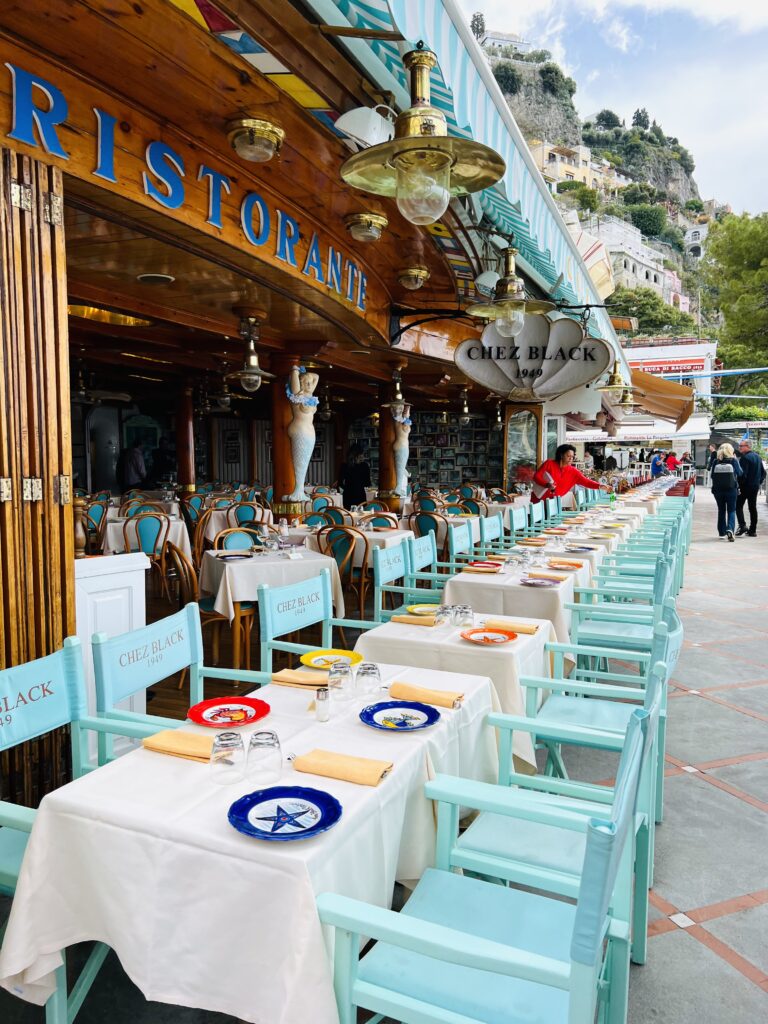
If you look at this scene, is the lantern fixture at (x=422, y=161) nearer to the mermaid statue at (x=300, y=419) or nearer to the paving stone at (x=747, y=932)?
the paving stone at (x=747, y=932)

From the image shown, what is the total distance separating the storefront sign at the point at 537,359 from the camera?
4.93m

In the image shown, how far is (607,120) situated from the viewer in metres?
96.1

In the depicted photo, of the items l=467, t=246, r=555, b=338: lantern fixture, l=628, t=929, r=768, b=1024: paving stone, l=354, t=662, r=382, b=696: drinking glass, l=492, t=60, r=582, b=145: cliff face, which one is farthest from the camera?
l=492, t=60, r=582, b=145: cliff face

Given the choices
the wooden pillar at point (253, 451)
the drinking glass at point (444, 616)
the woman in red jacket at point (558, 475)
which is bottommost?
the drinking glass at point (444, 616)

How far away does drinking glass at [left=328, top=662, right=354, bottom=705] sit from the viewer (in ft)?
6.82

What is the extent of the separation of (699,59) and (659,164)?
89.5 feet

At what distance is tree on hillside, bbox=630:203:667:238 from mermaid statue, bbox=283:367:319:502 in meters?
83.2

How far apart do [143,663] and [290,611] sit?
0.83 m

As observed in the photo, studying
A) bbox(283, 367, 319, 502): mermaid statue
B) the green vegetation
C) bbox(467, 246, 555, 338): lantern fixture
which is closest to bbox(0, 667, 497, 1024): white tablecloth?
bbox(467, 246, 555, 338): lantern fixture

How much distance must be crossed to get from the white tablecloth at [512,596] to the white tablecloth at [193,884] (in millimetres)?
2439

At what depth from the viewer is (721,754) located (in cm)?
345

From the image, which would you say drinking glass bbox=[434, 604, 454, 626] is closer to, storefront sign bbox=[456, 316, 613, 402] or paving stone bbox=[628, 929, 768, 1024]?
paving stone bbox=[628, 929, 768, 1024]

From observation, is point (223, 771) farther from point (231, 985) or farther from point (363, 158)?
point (363, 158)

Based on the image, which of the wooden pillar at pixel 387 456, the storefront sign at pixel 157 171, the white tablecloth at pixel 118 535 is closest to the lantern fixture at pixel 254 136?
the storefront sign at pixel 157 171
